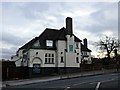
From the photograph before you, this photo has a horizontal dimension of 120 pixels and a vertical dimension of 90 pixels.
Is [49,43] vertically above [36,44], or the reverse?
[49,43]

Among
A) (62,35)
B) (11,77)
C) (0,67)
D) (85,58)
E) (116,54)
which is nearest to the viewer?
(0,67)

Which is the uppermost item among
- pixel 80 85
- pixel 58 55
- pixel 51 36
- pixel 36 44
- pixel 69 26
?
pixel 69 26

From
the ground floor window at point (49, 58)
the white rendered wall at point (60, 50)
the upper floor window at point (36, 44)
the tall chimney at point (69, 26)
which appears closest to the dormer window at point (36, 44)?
the upper floor window at point (36, 44)

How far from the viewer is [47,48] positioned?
63.7 meters

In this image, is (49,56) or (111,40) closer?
(49,56)

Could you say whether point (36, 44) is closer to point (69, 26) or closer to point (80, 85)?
point (69, 26)

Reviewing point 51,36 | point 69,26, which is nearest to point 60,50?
point 51,36

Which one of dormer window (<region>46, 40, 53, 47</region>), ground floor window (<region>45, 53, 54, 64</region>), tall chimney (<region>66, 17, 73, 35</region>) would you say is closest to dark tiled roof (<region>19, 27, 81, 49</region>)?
dormer window (<region>46, 40, 53, 47</region>)

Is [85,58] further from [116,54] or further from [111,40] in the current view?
[116,54]

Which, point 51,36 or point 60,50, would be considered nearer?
point 60,50

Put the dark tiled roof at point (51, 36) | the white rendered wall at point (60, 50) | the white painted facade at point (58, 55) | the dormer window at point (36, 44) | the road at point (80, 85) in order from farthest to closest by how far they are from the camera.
A: the dark tiled roof at point (51, 36), the white rendered wall at point (60, 50), the dormer window at point (36, 44), the white painted facade at point (58, 55), the road at point (80, 85)

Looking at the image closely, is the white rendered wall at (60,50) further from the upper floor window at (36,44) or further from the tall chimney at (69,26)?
the upper floor window at (36,44)

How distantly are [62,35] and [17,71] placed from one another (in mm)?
13838

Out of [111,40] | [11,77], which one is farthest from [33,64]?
[111,40]
